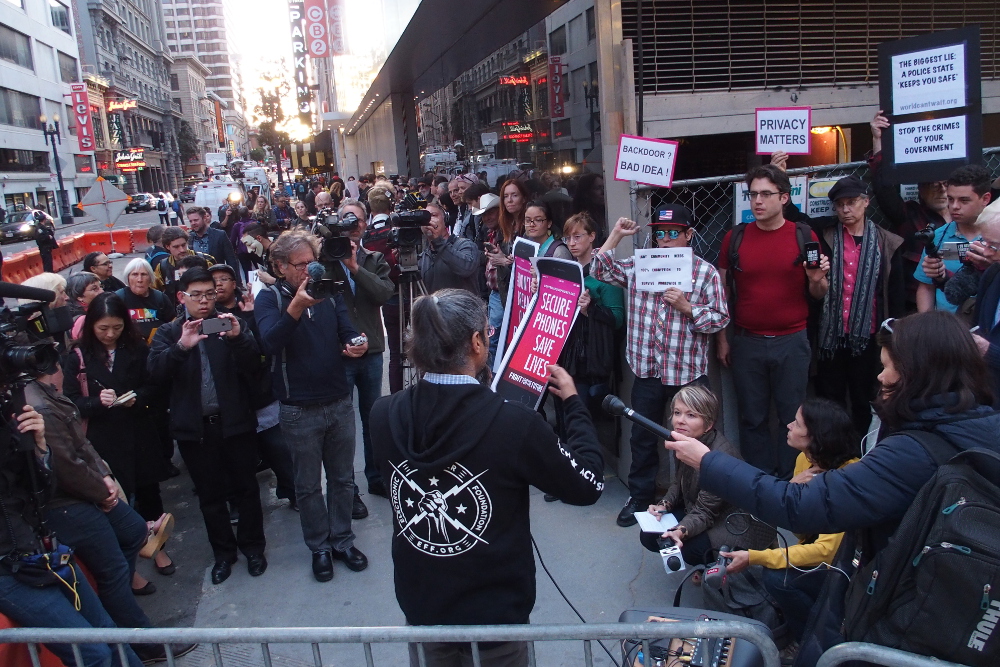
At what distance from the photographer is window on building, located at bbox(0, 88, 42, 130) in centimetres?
4529

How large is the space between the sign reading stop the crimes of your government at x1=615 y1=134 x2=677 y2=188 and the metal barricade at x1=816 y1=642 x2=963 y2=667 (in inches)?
118

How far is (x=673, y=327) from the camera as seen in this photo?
4219mm

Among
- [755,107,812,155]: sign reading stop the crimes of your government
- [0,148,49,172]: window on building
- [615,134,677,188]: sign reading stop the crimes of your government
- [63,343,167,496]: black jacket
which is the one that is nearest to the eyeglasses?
[63,343,167,496]: black jacket

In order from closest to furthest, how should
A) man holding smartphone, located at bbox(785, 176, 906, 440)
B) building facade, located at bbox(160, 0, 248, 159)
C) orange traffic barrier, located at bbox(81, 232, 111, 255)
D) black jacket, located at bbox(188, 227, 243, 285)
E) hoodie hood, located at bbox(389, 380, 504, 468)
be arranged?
hoodie hood, located at bbox(389, 380, 504, 468), man holding smartphone, located at bbox(785, 176, 906, 440), black jacket, located at bbox(188, 227, 243, 285), orange traffic barrier, located at bbox(81, 232, 111, 255), building facade, located at bbox(160, 0, 248, 159)

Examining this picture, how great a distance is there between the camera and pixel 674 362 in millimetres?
4246


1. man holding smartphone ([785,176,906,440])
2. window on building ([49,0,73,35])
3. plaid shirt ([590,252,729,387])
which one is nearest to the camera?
plaid shirt ([590,252,729,387])

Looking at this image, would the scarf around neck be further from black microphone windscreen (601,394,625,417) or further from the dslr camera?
black microphone windscreen (601,394,625,417)

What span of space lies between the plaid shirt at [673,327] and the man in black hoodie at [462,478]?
2138 millimetres

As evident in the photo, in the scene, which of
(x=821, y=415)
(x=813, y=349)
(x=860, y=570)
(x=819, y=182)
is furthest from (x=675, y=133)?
(x=860, y=570)

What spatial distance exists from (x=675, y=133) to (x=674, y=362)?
7.75 ft

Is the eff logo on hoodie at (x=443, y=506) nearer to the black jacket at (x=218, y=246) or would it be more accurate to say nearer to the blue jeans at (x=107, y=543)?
the blue jeans at (x=107, y=543)

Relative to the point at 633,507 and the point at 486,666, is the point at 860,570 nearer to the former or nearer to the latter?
the point at 486,666

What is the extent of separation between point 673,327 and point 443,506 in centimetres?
250

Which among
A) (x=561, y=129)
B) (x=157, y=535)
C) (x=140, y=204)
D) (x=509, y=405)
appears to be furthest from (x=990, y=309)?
(x=140, y=204)
